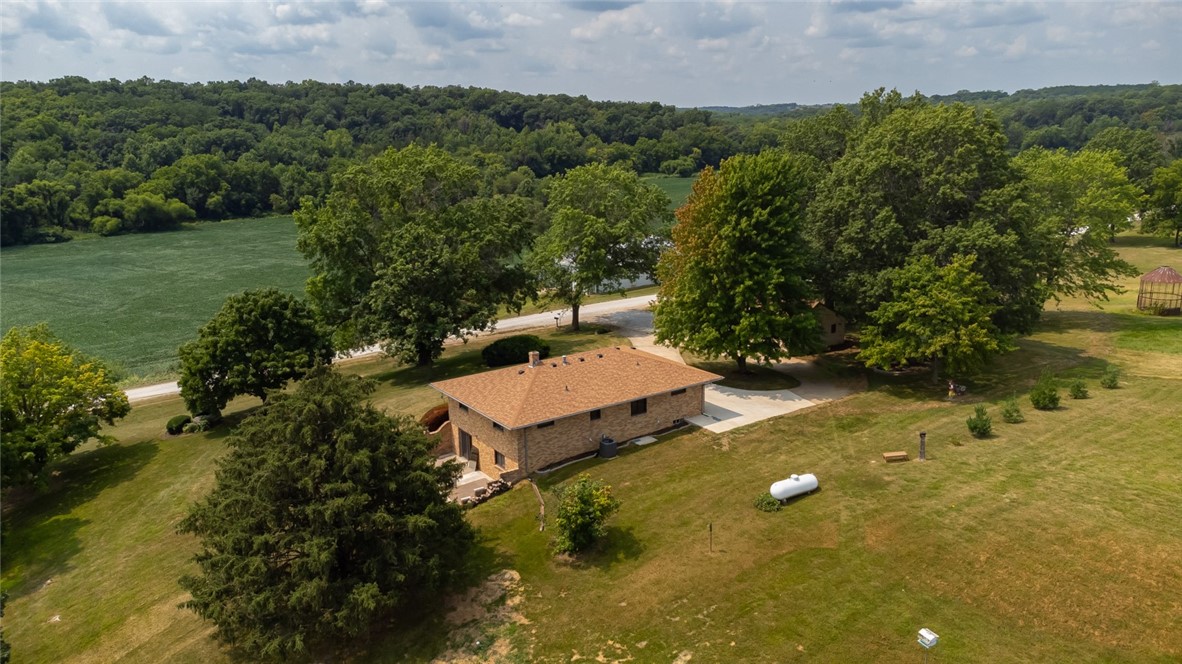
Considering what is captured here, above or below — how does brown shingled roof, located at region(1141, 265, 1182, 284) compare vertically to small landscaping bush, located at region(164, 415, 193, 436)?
above

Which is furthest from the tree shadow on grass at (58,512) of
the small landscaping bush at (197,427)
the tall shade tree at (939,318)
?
the tall shade tree at (939,318)

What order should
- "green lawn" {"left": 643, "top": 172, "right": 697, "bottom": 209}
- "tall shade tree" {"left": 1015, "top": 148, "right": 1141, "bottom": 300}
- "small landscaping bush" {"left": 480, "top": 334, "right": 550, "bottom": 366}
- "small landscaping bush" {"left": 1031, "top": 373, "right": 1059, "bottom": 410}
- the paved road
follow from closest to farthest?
"small landscaping bush" {"left": 1031, "top": 373, "right": 1059, "bottom": 410}
"tall shade tree" {"left": 1015, "top": 148, "right": 1141, "bottom": 300}
"small landscaping bush" {"left": 480, "top": 334, "right": 550, "bottom": 366}
the paved road
"green lawn" {"left": 643, "top": 172, "right": 697, "bottom": 209}

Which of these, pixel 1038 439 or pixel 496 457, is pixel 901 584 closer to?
pixel 1038 439

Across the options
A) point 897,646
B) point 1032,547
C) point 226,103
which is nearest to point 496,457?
point 897,646

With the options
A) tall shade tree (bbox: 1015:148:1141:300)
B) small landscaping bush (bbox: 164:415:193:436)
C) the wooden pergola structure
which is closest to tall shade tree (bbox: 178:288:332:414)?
small landscaping bush (bbox: 164:415:193:436)

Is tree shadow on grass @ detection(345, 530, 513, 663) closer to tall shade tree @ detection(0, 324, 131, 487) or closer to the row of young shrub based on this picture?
tall shade tree @ detection(0, 324, 131, 487)

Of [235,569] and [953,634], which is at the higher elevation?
[235,569]
